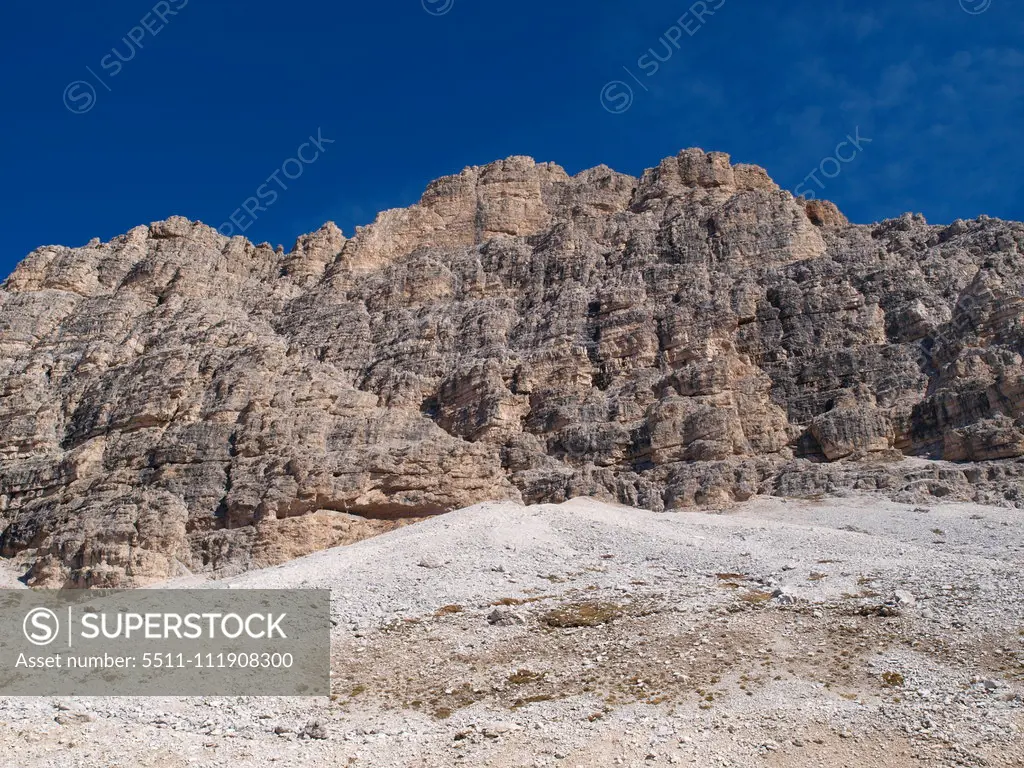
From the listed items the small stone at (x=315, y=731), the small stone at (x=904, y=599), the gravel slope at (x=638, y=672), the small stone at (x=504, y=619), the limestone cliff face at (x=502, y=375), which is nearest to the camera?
the gravel slope at (x=638, y=672)

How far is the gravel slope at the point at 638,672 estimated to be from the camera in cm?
1442

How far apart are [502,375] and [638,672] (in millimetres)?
36550

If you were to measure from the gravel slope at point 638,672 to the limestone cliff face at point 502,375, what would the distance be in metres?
14.8

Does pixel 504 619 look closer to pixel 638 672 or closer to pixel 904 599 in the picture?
pixel 638 672

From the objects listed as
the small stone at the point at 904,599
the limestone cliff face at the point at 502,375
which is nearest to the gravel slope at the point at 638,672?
the small stone at the point at 904,599

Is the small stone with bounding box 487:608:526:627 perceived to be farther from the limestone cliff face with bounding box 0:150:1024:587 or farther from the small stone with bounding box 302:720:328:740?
the limestone cliff face with bounding box 0:150:1024:587

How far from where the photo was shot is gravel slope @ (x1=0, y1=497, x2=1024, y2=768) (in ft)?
47.3

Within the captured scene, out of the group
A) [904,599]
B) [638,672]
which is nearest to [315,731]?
[638,672]

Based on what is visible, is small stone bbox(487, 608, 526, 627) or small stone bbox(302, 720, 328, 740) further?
small stone bbox(487, 608, 526, 627)

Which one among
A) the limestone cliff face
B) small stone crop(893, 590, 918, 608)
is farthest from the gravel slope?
the limestone cliff face

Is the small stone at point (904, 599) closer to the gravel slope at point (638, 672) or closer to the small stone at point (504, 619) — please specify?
the gravel slope at point (638, 672)

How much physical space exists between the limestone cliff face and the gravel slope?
14.8 meters

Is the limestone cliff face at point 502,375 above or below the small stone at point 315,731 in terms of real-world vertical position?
above

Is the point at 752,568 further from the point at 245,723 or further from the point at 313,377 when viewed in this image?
the point at 313,377
